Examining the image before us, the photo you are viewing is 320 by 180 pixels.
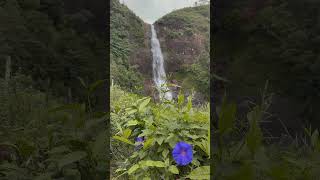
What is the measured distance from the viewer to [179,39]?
1070cm

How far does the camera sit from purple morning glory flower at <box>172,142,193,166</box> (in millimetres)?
1867

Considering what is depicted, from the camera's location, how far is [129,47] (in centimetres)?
980

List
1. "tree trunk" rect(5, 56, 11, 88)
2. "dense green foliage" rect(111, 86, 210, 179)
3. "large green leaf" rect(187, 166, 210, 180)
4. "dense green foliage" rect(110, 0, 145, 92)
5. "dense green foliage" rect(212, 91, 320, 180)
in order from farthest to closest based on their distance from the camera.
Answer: "dense green foliage" rect(110, 0, 145, 92) < "dense green foliage" rect(111, 86, 210, 179) < "large green leaf" rect(187, 166, 210, 180) < "tree trunk" rect(5, 56, 11, 88) < "dense green foliage" rect(212, 91, 320, 180)

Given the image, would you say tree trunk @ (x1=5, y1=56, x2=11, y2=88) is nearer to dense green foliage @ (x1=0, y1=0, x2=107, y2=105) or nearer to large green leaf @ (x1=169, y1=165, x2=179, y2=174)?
dense green foliage @ (x1=0, y1=0, x2=107, y2=105)

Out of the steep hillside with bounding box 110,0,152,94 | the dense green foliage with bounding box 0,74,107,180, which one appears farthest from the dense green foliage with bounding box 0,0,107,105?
the steep hillside with bounding box 110,0,152,94

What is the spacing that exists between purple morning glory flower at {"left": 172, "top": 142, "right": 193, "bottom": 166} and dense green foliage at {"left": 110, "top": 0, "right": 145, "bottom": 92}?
604 cm

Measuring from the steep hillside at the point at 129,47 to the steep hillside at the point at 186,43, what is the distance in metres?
0.49

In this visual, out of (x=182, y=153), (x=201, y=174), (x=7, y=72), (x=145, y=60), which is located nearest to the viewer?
(x=7, y=72)

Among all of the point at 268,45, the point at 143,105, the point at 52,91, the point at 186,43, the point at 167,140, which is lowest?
the point at 167,140

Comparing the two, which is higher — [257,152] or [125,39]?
[125,39]

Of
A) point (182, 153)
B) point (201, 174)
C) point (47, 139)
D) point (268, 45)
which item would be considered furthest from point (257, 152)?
point (182, 153)

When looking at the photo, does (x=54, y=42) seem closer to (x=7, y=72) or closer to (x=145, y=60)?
(x=7, y=72)

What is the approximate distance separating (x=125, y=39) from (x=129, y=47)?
23cm

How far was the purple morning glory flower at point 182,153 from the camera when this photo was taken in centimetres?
187
